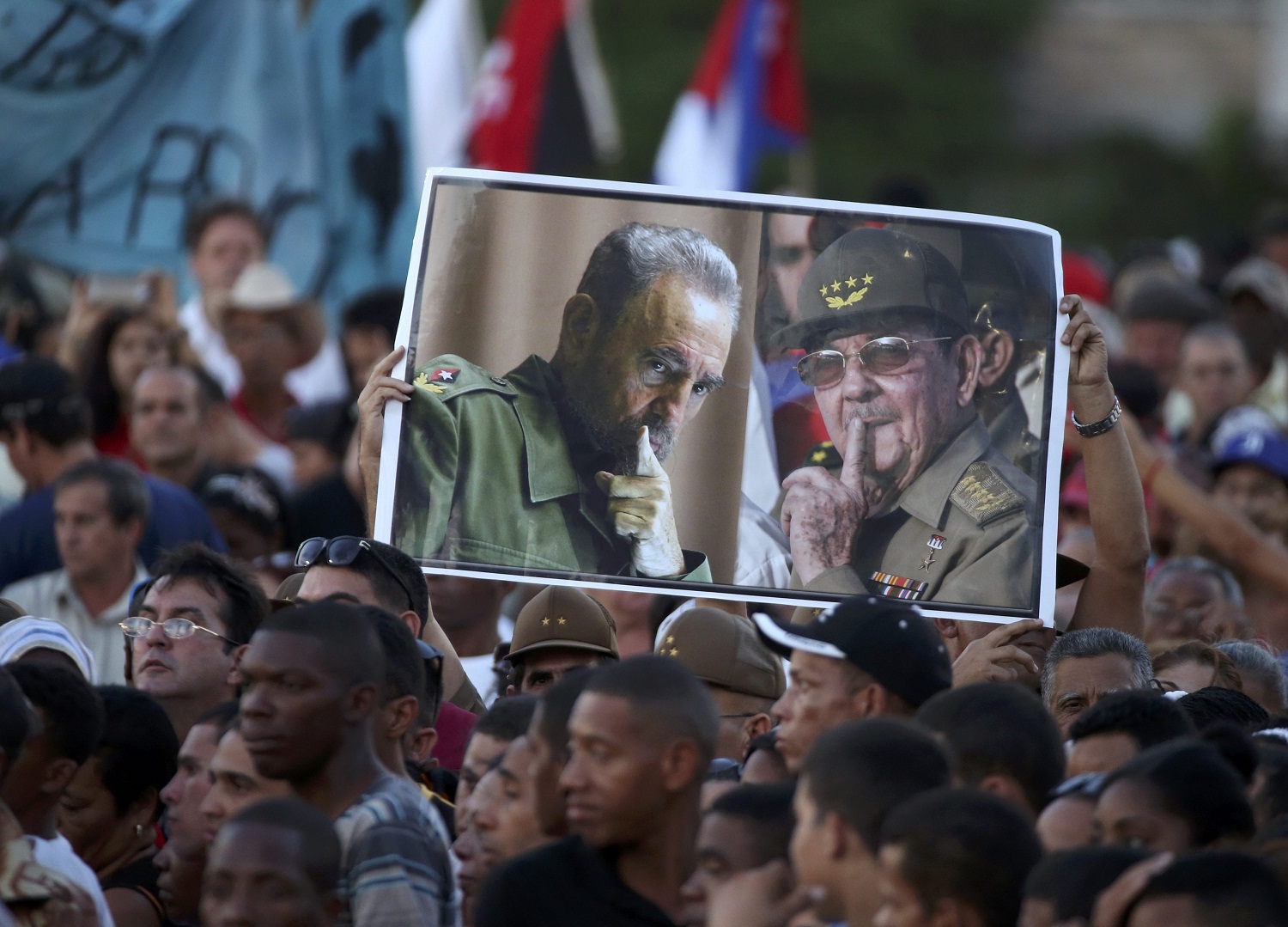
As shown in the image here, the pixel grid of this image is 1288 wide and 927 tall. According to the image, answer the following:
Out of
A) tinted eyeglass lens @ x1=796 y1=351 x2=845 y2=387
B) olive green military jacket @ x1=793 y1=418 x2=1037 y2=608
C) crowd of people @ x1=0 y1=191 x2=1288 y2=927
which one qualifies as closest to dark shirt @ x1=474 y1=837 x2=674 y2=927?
crowd of people @ x1=0 y1=191 x2=1288 y2=927

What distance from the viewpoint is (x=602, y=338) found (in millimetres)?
5414

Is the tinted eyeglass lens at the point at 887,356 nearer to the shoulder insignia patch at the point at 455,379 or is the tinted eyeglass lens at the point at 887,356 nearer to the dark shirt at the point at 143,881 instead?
the shoulder insignia patch at the point at 455,379

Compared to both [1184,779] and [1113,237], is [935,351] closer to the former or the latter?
[1184,779]

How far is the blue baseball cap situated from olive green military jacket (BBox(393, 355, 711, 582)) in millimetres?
3813

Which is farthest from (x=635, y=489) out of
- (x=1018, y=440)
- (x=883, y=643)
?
(x=883, y=643)

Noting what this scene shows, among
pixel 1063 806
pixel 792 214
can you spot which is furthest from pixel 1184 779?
pixel 792 214

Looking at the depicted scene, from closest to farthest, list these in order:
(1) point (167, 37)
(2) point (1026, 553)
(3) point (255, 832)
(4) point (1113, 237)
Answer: (3) point (255, 832) < (2) point (1026, 553) < (1) point (167, 37) < (4) point (1113, 237)

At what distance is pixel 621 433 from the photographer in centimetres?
537

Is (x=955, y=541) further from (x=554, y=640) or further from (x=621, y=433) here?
(x=554, y=640)

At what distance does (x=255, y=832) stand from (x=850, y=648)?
1301 mm

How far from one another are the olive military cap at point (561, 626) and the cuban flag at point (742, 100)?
26.0ft

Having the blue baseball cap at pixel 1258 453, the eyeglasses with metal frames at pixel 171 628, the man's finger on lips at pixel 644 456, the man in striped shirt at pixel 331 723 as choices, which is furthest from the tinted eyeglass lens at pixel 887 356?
the blue baseball cap at pixel 1258 453

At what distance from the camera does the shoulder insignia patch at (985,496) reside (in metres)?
5.27

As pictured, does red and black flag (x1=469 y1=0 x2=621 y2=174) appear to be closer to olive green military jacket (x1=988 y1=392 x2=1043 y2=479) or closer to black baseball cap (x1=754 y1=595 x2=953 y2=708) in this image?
olive green military jacket (x1=988 y1=392 x2=1043 y2=479)
